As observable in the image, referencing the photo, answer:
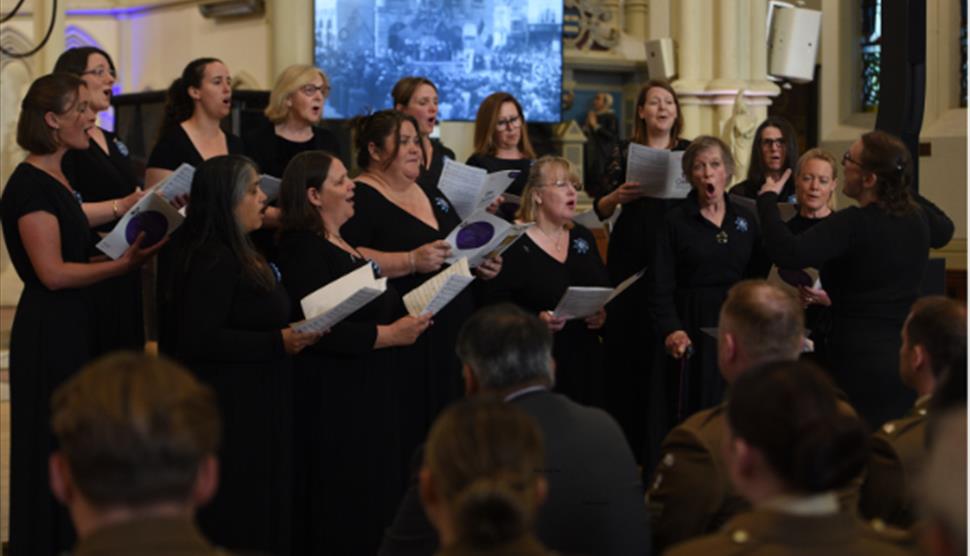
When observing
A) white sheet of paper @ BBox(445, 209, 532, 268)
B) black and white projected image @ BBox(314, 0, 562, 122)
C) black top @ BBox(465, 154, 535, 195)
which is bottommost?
white sheet of paper @ BBox(445, 209, 532, 268)

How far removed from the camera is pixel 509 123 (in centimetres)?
599

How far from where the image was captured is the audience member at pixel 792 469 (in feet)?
7.07

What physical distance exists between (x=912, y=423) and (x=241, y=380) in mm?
1900

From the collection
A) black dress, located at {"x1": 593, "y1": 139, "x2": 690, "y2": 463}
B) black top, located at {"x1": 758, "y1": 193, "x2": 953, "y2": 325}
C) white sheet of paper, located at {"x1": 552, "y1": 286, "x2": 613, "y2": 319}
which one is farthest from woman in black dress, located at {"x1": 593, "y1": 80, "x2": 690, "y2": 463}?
black top, located at {"x1": 758, "y1": 193, "x2": 953, "y2": 325}

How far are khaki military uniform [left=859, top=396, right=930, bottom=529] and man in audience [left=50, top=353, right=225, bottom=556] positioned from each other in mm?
1515

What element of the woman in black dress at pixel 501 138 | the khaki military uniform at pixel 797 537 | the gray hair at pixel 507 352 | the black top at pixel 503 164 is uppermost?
the woman in black dress at pixel 501 138

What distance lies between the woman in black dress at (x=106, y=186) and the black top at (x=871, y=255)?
201 centimetres

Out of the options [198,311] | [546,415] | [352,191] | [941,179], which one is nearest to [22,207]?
[198,311]

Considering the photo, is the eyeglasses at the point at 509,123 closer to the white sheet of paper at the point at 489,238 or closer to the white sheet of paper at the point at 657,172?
the white sheet of paper at the point at 657,172

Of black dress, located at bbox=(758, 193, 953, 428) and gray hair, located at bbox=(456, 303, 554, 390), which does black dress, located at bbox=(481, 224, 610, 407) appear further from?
gray hair, located at bbox=(456, 303, 554, 390)

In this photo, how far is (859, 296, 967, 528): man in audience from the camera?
2.96 metres

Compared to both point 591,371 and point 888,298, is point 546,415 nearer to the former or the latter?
point 888,298

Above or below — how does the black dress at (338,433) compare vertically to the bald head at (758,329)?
below

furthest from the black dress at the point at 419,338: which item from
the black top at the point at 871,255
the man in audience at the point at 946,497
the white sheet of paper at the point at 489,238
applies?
the man in audience at the point at 946,497
